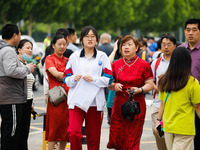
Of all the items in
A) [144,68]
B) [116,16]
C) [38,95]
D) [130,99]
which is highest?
[116,16]

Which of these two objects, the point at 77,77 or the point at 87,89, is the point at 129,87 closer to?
the point at 87,89

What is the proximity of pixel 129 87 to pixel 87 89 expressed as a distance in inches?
23.5

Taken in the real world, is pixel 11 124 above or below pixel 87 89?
below

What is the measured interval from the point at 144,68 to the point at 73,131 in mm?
1342

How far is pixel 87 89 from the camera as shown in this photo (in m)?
6.37

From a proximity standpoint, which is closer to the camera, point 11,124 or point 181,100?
point 181,100

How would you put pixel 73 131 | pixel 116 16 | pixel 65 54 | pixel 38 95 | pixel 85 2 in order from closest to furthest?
1. pixel 73 131
2. pixel 65 54
3. pixel 38 95
4. pixel 85 2
5. pixel 116 16

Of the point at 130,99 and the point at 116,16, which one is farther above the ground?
the point at 116,16

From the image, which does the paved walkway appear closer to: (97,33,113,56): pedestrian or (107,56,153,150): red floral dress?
(107,56,153,150): red floral dress

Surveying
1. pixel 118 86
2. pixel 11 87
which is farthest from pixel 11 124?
pixel 118 86

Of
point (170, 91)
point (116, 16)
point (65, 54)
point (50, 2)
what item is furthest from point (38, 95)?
point (116, 16)

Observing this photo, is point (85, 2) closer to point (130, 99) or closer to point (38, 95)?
point (38, 95)

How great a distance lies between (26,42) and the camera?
721 centimetres

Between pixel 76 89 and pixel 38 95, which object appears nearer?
pixel 76 89
